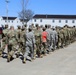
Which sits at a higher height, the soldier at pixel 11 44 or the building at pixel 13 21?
the soldier at pixel 11 44

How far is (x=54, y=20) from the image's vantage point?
114 meters

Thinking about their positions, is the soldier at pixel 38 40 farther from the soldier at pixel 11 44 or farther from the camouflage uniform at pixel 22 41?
the soldier at pixel 11 44

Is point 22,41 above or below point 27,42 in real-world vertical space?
below

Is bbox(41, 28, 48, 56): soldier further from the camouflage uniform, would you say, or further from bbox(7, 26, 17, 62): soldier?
bbox(7, 26, 17, 62): soldier

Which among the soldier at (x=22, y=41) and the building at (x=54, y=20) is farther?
the building at (x=54, y=20)

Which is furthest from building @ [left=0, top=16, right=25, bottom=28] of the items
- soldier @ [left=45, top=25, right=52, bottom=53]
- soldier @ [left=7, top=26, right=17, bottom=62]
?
soldier @ [left=7, top=26, right=17, bottom=62]

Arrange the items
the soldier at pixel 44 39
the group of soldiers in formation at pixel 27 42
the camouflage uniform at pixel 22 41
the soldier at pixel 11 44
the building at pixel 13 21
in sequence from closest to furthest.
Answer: the soldier at pixel 11 44 → the group of soldiers in formation at pixel 27 42 → the camouflage uniform at pixel 22 41 → the soldier at pixel 44 39 → the building at pixel 13 21

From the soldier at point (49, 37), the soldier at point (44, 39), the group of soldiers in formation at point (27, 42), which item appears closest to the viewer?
the group of soldiers in formation at point (27, 42)

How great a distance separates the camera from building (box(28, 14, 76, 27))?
369 ft

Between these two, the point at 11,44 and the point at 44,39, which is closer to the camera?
the point at 11,44

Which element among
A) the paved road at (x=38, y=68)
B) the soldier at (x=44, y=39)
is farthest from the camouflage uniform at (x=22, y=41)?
the soldier at (x=44, y=39)

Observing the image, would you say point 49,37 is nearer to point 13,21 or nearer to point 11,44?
point 11,44

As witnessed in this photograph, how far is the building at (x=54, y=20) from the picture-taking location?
11244cm

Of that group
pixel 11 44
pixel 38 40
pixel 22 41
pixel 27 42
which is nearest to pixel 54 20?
pixel 38 40
